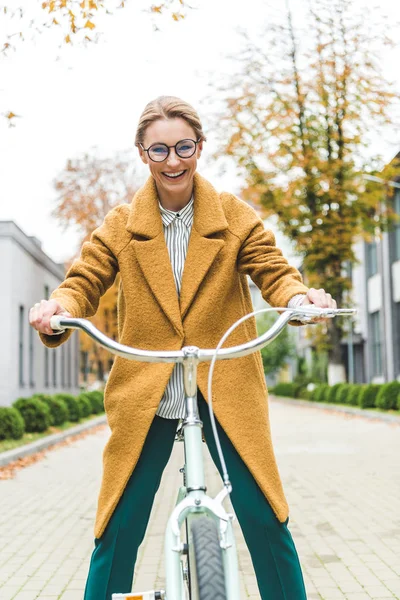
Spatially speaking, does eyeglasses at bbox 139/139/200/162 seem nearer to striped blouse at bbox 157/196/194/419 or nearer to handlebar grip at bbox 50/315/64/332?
striped blouse at bbox 157/196/194/419

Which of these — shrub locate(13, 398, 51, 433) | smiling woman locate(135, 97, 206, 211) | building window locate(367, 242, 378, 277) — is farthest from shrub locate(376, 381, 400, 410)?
smiling woman locate(135, 97, 206, 211)

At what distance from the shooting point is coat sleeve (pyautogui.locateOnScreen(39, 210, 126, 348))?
2.91 metres

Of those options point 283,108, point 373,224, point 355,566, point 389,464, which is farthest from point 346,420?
point 355,566

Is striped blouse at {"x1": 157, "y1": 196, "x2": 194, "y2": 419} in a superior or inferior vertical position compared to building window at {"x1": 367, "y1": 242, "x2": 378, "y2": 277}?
inferior

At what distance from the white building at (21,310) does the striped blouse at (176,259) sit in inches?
754

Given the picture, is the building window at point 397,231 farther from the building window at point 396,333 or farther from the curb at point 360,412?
the curb at point 360,412

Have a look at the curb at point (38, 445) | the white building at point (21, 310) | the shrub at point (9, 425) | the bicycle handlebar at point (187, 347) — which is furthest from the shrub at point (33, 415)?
the bicycle handlebar at point (187, 347)

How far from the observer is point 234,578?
214 cm

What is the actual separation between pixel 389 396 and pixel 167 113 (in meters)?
20.3

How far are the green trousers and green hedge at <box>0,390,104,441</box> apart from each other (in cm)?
1142

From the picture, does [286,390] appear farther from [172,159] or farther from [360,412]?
[172,159]

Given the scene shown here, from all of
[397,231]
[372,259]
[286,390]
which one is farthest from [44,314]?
[286,390]

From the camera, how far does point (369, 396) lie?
24.4m

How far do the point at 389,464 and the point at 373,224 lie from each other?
54.0 ft
